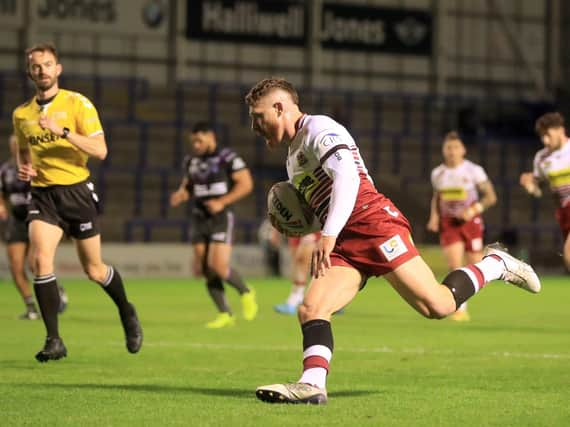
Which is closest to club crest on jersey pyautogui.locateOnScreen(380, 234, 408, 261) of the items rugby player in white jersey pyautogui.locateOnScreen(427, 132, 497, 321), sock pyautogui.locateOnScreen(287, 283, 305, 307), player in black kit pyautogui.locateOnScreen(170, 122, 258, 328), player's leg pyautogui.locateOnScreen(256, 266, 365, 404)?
player's leg pyautogui.locateOnScreen(256, 266, 365, 404)

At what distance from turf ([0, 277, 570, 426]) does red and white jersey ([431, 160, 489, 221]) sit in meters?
1.39

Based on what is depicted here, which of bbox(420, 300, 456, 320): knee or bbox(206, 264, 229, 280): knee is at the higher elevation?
bbox(420, 300, 456, 320): knee

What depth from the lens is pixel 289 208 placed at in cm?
802

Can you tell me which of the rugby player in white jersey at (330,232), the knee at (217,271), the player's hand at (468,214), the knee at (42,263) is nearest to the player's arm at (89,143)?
the knee at (42,263)

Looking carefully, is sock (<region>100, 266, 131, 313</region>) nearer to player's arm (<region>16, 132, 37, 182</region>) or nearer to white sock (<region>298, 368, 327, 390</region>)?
player's arm (<region>16, 132, 37, 182</region>)

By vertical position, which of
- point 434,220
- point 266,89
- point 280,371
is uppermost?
point 266,89

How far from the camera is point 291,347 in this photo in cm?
1202

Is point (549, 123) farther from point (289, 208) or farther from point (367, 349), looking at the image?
point (289, 208)

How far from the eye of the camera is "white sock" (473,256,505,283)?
8625mm

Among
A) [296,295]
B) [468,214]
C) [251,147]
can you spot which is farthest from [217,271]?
[251,147]

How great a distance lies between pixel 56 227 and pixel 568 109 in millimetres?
29759

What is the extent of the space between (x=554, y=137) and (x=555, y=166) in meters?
0.36

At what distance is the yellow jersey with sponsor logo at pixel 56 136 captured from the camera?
33.5ft

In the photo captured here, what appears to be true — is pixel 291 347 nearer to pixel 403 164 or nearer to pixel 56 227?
pixel 56 227
